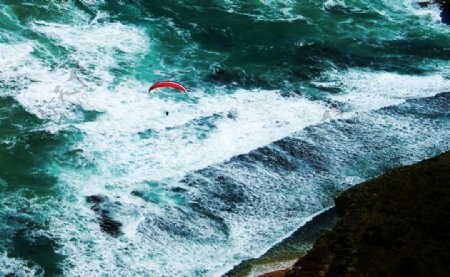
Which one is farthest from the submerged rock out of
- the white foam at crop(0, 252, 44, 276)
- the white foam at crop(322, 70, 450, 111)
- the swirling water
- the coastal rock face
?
the white foam at crop(322, 70, 450, 111)

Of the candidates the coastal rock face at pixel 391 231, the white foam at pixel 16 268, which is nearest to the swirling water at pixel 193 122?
the white foam at pixel 16 268

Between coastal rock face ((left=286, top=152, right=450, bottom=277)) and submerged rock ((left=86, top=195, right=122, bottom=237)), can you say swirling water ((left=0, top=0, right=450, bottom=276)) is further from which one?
coastal rock face ((left=286, top=152, right=450, bottom=277))

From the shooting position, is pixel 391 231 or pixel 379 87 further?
pixel 379 87

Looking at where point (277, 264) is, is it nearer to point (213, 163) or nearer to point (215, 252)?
point (215, 252)

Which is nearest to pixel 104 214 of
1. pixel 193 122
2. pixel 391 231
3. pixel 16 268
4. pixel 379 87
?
pixel 16 268

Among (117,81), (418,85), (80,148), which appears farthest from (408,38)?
(80,148)

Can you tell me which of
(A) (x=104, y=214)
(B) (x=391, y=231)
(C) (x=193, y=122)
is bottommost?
(A) (x=104, y=214)

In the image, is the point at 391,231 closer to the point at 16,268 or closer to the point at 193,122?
the point at 16,268
